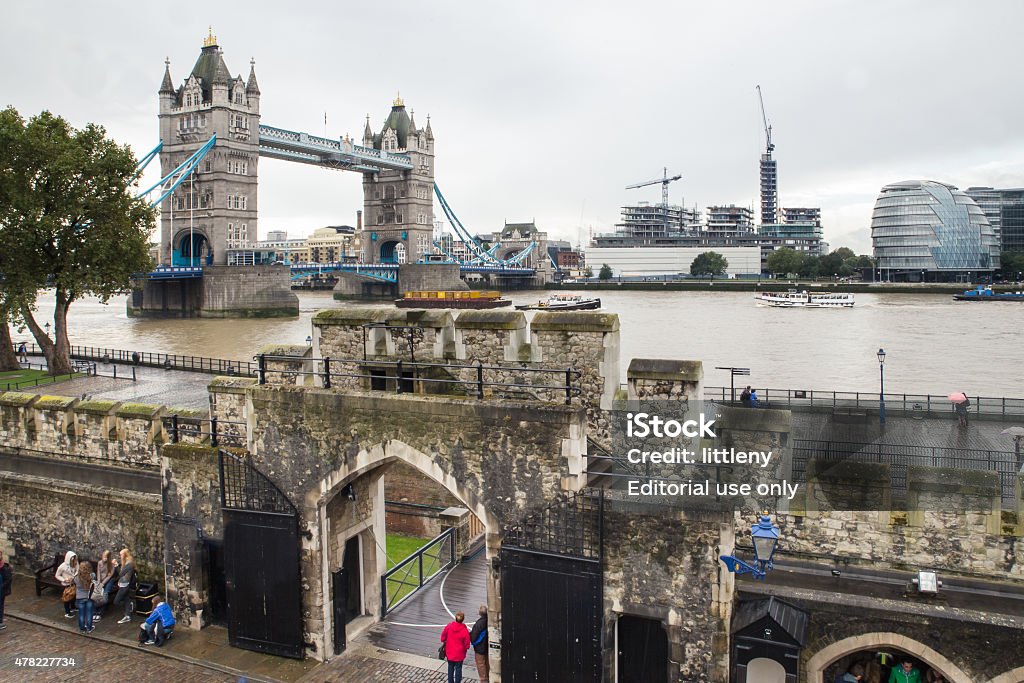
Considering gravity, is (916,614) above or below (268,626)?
above

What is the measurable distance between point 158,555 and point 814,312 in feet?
229

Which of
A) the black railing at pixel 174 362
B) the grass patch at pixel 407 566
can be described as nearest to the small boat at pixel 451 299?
the black railing at pixel 174 362

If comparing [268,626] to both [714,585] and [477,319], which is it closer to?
[477,319]

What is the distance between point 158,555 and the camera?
35.3 feet

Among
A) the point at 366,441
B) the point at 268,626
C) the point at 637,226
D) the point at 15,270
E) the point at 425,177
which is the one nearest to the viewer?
the point at 366,441

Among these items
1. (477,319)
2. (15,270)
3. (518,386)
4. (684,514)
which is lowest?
(684,514)

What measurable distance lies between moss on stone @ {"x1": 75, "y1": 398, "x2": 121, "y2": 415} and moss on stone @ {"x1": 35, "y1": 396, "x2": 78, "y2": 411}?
24 cm

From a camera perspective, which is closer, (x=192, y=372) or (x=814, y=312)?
(x=192, y=372)

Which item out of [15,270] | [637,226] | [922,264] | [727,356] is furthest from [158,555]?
[637,226]

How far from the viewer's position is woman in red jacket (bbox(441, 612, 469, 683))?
827 cm

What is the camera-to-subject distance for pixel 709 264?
152125 millimetres

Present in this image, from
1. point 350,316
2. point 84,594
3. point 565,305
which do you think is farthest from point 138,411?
point 565,305

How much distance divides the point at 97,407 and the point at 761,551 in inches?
402

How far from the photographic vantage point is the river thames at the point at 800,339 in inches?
1265
